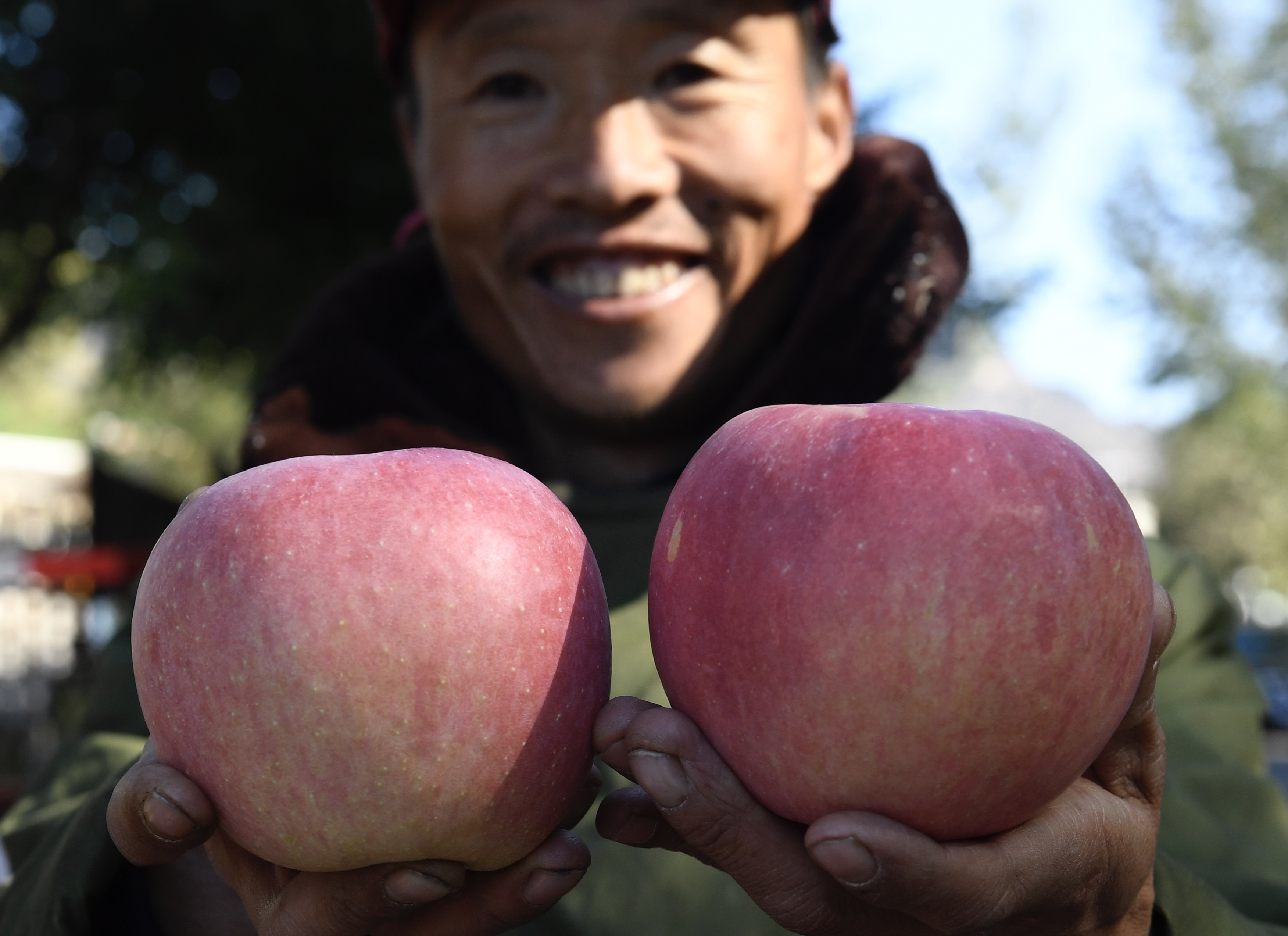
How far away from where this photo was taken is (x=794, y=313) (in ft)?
7.31

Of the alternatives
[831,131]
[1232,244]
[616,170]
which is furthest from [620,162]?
[1232,244]

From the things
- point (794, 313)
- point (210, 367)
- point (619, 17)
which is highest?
point (619, 17)

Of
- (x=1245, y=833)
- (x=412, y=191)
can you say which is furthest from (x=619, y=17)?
(x=412, y=191)

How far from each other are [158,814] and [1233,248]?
65.1 ft

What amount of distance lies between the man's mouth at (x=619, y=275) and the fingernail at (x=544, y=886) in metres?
1.08

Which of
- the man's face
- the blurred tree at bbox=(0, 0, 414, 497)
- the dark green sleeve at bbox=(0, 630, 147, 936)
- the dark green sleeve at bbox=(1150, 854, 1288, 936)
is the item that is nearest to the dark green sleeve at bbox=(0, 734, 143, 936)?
the dark green sleeve at bbox=(0, 630, 147, 936)

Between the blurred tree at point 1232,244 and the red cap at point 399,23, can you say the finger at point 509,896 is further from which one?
the blurred tree at point 1232,244

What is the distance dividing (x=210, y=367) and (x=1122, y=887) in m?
7.06

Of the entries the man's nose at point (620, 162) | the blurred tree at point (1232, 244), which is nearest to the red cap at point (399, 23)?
the man's nose at point (620, 162)

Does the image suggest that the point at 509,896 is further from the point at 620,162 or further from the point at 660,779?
the point at 620,162

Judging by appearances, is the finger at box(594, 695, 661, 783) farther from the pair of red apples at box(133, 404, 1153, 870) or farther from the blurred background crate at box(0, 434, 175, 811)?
the blurred background crate at box(0, 434, 175, 811)

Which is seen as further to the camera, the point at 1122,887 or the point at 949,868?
the point at 1122,887

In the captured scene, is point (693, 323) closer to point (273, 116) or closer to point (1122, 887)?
point (1122, 887)

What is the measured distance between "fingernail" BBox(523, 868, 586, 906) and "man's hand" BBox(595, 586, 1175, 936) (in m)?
0.06
